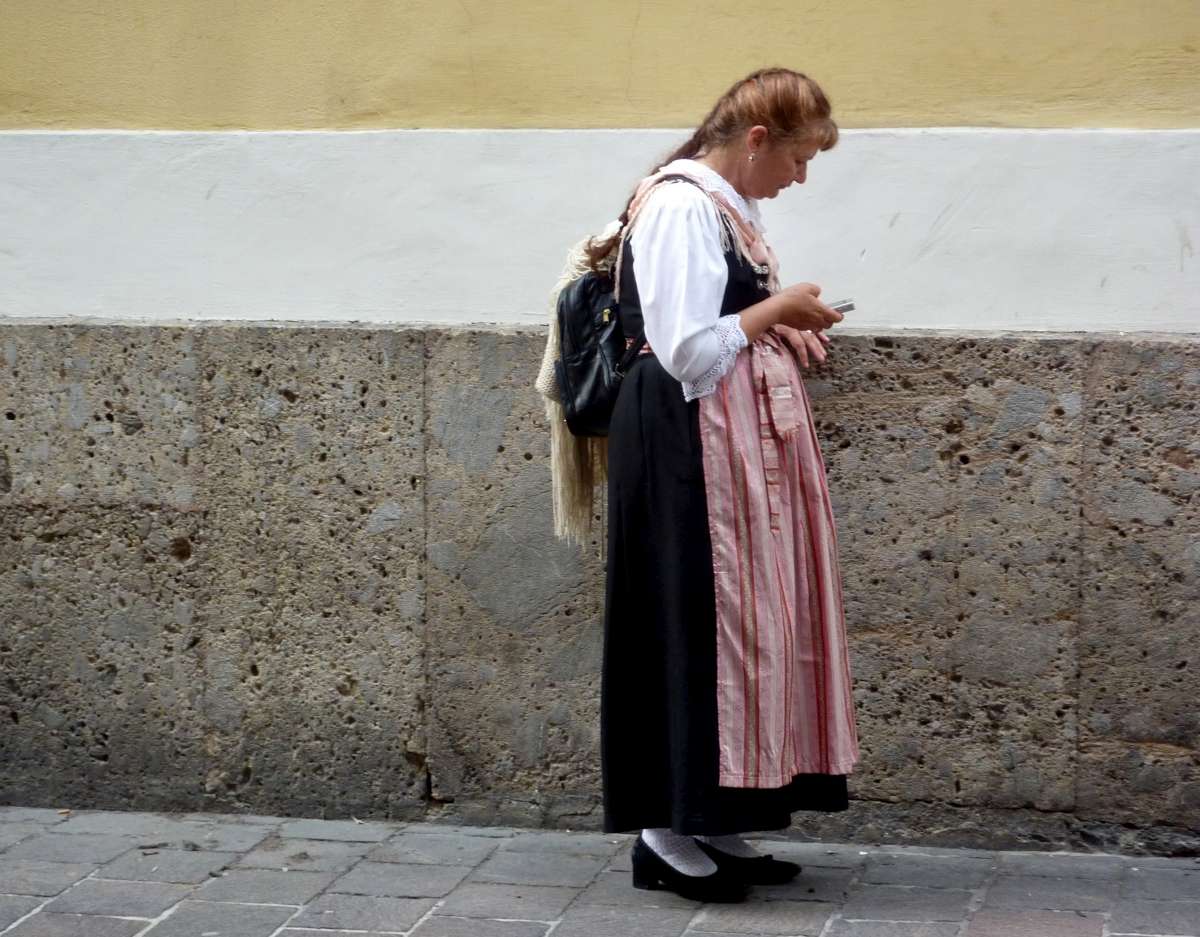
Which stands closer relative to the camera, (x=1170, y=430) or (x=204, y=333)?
(x=1170, y=430)

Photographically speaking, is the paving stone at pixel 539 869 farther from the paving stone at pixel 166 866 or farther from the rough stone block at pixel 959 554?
the rough stone block at pixel 959 554

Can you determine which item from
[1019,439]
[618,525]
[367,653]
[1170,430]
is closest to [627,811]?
[618,525]

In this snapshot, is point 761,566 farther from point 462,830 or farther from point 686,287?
point 462,830

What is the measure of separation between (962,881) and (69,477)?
246 centimetres

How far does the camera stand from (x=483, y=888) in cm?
381

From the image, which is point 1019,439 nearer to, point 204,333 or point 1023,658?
point 1023,658

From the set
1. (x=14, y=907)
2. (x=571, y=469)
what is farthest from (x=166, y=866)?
(x=571, y=469)

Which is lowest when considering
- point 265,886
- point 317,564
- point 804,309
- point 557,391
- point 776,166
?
point 265,886

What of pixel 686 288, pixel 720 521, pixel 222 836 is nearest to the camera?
pixel 686 288

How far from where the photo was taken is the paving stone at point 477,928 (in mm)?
3477

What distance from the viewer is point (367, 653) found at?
4.34 metres

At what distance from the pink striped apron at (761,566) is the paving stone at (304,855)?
3.56 ft

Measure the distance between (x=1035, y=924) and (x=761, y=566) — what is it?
93 centimetres

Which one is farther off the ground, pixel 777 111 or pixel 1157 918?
pixel 777 111
